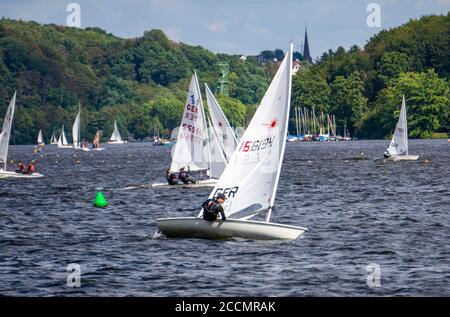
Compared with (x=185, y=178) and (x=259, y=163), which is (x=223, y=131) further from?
(x=259, y=163)

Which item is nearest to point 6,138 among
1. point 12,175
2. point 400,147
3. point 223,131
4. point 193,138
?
point 12,175

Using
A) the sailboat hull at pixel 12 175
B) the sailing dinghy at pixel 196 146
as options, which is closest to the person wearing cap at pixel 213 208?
the sailing dinghy at pixel 196 146

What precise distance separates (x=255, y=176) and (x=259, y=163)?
1.61ft

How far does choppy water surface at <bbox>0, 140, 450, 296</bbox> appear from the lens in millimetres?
35156

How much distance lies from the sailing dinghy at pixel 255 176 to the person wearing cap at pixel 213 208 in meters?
0.27

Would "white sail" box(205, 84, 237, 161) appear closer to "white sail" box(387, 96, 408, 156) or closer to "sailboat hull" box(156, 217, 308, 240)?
"sailboat hull" box(156, 217, 308, 240)

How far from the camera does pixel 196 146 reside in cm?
7581

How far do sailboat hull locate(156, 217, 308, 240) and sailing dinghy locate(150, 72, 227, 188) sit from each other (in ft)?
97.4

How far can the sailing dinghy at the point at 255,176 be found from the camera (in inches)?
1716

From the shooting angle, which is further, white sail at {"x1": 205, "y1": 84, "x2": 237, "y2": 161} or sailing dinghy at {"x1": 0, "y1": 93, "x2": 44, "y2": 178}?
sailing dinghy at {"x1": 0, "y1": 93, "x2": 44, "y2": 178}

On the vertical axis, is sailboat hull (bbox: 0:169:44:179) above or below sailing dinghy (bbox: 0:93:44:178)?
below

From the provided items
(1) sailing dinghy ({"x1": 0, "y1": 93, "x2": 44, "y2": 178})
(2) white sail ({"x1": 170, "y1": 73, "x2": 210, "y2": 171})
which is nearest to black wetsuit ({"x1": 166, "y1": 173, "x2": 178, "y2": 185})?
(2) white sail ({"x1": 170, "y1": 73, "x2": 210, "y2": 171})
